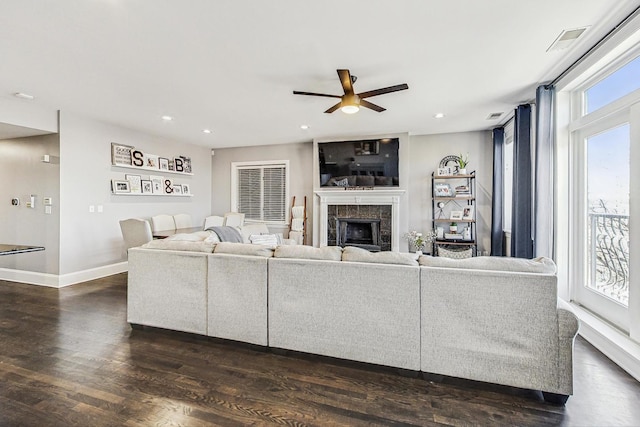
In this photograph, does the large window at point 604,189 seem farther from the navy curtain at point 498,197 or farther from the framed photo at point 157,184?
the framed photo at point 157,184

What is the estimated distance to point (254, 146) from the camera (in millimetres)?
6941

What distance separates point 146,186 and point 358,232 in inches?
162

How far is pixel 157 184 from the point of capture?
231 inches

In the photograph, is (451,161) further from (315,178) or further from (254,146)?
(254,146)

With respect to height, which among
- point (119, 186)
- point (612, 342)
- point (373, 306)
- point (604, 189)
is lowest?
point (612, 342)

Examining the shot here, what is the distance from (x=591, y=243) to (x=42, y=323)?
551cm

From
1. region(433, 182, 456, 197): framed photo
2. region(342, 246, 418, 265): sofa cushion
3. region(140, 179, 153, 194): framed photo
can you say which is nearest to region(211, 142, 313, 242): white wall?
region(140, 179, 153, 194): framed photo

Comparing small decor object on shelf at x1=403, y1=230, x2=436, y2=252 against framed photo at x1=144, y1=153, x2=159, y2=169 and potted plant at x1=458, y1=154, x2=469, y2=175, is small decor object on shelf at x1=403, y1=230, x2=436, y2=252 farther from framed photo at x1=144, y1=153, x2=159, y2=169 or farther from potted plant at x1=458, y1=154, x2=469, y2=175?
framed photo at x1=144, y1=153, x2=159, y2=169

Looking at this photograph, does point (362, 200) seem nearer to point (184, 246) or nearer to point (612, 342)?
point (184, 246)

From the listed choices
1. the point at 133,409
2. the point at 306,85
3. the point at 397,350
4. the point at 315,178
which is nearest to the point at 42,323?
the point at 133,409

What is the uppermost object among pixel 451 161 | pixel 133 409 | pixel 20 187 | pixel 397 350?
pixel 451 161

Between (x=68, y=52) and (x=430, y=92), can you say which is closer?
(x=68, y=52)

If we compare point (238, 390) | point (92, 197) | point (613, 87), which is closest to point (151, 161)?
point (92, 197)

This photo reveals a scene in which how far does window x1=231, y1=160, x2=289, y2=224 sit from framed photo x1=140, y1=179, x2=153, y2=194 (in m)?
1.80
